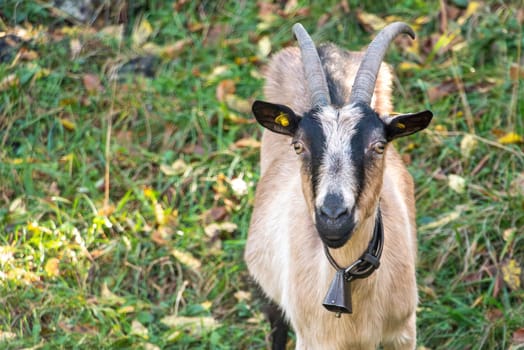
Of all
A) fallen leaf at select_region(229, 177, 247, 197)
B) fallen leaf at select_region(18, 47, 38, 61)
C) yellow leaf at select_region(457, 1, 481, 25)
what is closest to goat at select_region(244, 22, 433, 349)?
fallen leaf at select_region(229, 177, 247, 197)

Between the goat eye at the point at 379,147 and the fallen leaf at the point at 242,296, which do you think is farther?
the fallen leaf at the point at 242,296

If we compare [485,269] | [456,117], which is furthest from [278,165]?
[456,117]

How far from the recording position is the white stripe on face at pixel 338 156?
9.45ft

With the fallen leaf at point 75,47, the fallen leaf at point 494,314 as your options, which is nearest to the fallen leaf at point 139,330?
the fallen leaf at point 494,314

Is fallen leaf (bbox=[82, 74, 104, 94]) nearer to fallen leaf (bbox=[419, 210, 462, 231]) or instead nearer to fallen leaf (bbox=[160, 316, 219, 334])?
fallen leaf (bbox=[160, 316, 219, 334])

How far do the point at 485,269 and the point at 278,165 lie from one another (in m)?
1.25

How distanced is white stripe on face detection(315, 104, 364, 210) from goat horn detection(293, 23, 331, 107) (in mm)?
197

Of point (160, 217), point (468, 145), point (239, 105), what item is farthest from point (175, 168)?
point (468, 145)

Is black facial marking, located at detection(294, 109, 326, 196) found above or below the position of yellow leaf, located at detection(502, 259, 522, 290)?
above

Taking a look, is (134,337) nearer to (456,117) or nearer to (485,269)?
(485,269)

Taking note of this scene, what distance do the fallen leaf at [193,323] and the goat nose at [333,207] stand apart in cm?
187

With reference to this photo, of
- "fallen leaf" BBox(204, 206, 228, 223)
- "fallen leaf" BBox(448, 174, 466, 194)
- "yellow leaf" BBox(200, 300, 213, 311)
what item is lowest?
"yellow leaf" BBox(200, 300, 213, 311)

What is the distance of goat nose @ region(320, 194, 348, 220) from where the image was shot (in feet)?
9.29

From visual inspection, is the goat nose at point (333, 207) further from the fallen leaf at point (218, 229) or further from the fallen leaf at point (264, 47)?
A: the fallen leaf at point (264, 47)
